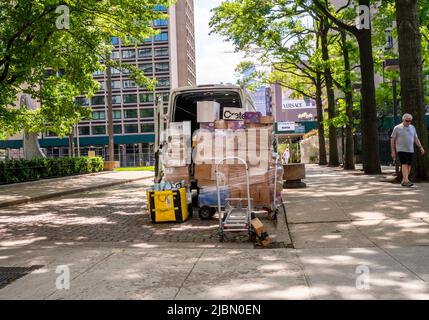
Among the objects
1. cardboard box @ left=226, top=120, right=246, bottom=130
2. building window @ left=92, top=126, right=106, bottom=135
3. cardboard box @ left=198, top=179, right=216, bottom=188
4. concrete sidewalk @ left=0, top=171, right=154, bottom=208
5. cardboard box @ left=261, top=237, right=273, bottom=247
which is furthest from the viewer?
building window @ left=92, top=126, right=106, bottom=135

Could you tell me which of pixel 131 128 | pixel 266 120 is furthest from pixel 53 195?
pixel 131 128

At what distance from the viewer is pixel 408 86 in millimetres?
13523

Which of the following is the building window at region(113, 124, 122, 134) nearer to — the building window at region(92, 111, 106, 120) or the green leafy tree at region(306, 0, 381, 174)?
the building window at region(92, 111, 106, 120)

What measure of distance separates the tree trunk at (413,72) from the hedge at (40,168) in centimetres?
1741

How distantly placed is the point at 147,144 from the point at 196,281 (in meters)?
82.9

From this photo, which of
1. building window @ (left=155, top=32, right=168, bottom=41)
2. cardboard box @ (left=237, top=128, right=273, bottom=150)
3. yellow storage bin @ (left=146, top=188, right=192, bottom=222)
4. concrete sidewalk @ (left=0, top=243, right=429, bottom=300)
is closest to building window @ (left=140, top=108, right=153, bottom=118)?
building window @ (left=155, top=32, right=168, bottom=41)

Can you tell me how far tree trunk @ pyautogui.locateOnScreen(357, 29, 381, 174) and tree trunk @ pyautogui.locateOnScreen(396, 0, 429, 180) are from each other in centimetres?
489

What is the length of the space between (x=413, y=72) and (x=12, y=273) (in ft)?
38.4

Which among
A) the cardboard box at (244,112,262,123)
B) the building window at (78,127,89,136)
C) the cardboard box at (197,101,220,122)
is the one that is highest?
the building window at (78,127,89,136)

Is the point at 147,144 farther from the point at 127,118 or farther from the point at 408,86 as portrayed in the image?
the point at 408,86

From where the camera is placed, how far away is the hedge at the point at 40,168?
2253cm

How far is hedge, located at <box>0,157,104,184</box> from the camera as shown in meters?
22.5

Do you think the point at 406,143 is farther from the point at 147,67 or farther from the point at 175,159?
the point at 147,67
